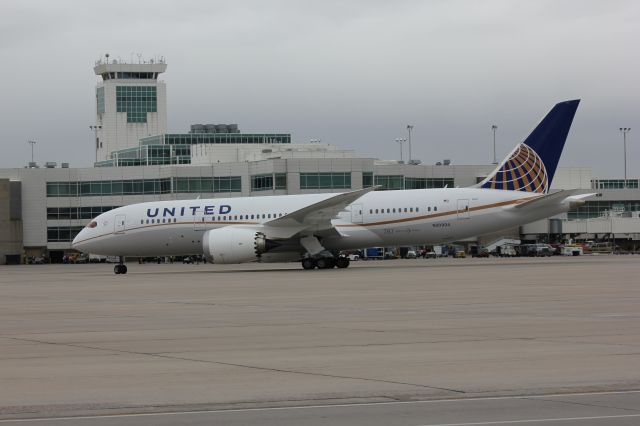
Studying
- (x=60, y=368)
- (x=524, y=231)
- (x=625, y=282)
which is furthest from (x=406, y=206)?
(x=524, y=231)

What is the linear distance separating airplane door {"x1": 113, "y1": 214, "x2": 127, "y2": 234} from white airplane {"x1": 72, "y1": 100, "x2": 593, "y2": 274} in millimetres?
1037

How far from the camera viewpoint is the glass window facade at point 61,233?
94500 mm

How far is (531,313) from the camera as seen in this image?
71.3 feet

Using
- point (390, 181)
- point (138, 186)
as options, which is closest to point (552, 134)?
point (390, 181)

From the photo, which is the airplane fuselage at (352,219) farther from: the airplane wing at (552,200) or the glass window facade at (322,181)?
the glass window facade at (322,181)

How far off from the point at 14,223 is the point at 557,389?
8626 cm

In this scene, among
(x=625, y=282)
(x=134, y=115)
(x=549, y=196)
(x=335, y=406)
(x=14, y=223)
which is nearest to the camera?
(x=335, y=406)

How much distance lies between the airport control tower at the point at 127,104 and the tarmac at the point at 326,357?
124283mm

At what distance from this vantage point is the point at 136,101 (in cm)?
15088

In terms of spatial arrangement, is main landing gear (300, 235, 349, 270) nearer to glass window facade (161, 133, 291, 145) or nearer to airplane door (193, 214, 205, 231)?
airplane door (193, 214, 205, 231)

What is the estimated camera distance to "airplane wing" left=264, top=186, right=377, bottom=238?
49500 mm

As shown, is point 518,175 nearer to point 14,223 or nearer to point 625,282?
point 625,282

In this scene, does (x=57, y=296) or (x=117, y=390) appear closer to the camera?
(x=117, y=390)

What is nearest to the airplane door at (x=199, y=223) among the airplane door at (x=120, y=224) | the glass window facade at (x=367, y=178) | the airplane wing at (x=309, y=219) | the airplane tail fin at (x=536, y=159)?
the airplane wing at (x=309, y=219)
